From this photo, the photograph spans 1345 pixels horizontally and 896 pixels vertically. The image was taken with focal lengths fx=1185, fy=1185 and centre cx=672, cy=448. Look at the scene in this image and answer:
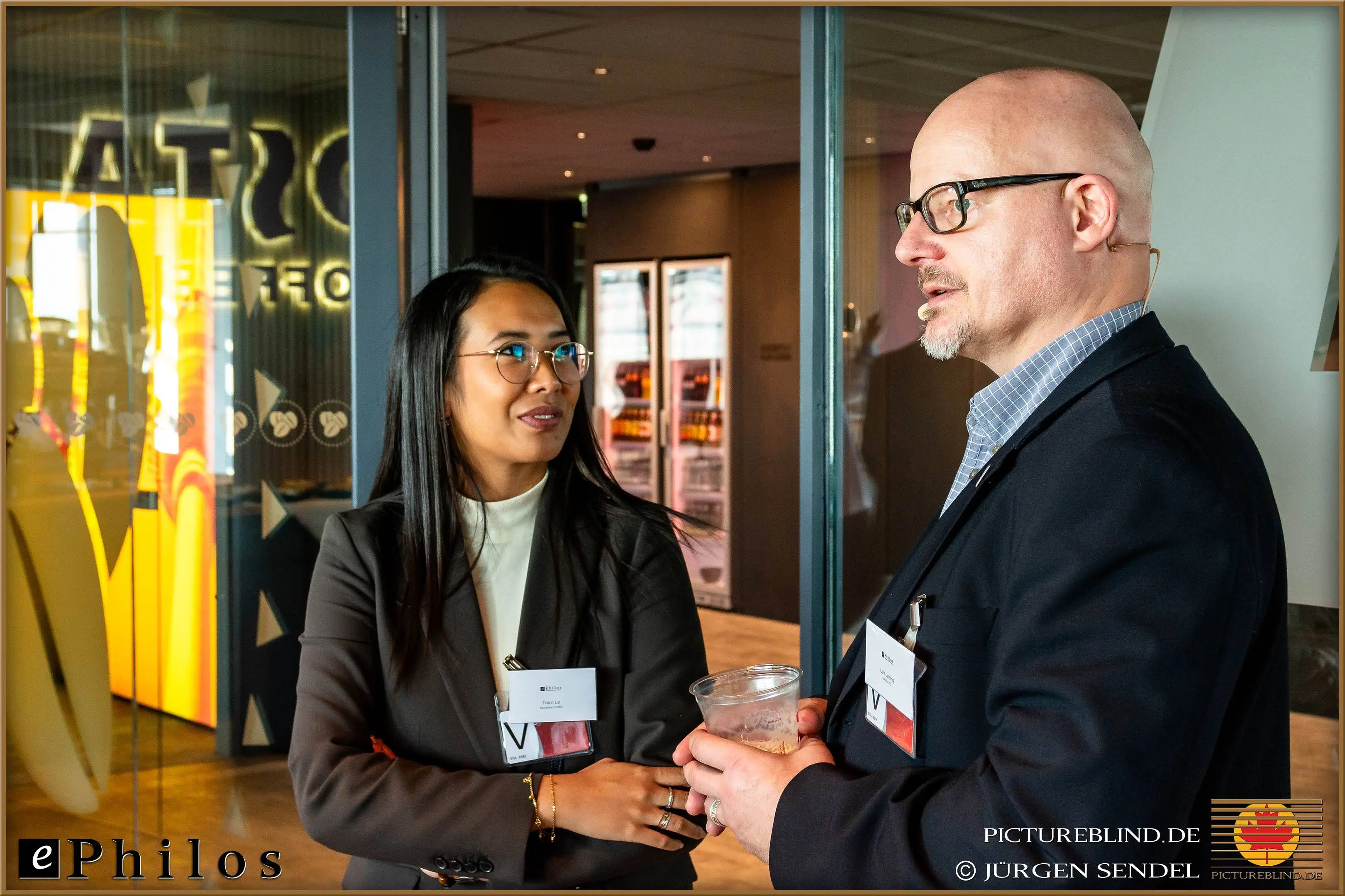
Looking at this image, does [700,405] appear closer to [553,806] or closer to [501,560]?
[501,560]

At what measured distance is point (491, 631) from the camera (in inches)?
69.7

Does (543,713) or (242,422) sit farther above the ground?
(242,422)

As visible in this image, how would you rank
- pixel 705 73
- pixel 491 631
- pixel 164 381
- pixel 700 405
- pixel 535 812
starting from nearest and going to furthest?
1. pixel 535 812
2. pixel 491 631
3. pixel 164 381
4. pixel 705 73
5. pixel 700 405

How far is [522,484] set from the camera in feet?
6.18

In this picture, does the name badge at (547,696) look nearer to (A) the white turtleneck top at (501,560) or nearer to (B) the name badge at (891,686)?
(A) the white turtleneck top at (501,560)

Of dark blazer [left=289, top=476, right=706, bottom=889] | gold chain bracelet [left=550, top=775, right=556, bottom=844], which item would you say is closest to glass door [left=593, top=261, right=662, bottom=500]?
dark blazer [left=289, top=476, right=706, bottom=889]

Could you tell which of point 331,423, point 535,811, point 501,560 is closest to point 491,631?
point 501,560

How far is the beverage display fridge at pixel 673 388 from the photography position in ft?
28.4

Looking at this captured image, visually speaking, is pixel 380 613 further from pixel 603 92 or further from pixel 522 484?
pixel 603 92

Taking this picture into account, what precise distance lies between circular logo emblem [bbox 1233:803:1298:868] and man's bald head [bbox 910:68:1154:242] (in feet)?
1.93

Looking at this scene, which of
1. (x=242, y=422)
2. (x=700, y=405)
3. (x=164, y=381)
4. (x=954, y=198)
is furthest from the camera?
(x=700, y=405)

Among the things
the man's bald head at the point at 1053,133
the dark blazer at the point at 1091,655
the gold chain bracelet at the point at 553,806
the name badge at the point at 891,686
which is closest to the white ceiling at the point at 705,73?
the man's bald head at the point at 1053,133

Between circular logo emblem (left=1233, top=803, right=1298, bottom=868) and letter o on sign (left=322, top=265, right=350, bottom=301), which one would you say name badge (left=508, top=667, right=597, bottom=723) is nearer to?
circular logo emblem (left=1233, top=803, right=1298, bottom=868)

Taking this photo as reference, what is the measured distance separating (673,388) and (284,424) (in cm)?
562
